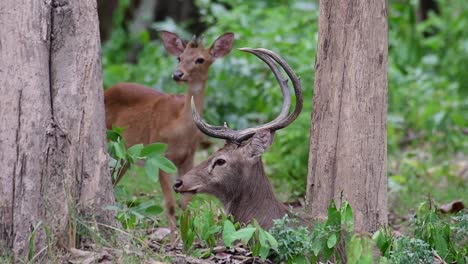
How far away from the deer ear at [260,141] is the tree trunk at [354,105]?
1.22ft

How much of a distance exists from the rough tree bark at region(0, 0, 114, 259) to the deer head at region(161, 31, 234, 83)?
11.8 feet

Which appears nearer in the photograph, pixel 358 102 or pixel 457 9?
pixel 358 102

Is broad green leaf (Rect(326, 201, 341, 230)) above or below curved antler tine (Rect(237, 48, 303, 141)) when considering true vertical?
below

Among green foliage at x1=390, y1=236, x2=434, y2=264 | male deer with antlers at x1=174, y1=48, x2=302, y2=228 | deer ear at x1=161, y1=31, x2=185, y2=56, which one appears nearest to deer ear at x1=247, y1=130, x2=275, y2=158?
male deer with antlers at x1=174, y1=48, x2=302, y2=228

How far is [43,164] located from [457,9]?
13.8 meters

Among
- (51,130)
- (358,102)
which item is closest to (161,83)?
(358,102)

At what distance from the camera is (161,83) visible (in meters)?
12.9

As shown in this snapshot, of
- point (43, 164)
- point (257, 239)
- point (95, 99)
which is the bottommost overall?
point (257, 239)

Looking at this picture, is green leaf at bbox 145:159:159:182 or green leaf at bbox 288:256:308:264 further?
green leaf at bbox 145:159:159:182

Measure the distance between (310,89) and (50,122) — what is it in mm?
5611

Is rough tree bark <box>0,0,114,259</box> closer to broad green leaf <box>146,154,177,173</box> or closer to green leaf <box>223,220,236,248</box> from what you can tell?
broad green leaf <box>146,154,177,173</box>

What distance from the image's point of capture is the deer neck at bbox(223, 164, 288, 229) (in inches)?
271

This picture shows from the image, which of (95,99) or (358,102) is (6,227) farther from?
(358,102)

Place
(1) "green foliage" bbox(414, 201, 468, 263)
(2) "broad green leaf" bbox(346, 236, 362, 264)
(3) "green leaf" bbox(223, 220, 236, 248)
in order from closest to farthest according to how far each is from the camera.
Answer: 1. (2) "broad green leaf" bbox(346, 236, 362, 264)
2. (3) "green leaf" bbox(223, 220, 236, 248)
3. (1) "green foliage" bbox(414, 201, 468, 263)
